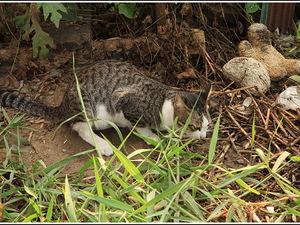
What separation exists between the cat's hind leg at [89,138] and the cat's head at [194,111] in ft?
1.95

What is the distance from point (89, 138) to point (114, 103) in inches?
13.9

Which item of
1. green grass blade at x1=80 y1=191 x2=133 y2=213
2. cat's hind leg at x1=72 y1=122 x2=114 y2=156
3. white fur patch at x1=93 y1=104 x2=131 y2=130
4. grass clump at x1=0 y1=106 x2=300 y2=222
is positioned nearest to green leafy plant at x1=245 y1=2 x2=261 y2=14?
white fur patch at x1=93 y1=104 x2=131 y2=130

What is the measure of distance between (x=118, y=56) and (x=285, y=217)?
2.25 meters

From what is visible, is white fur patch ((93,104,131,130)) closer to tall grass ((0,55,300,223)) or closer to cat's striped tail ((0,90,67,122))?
cat's striped tail ((0,90,67,122))

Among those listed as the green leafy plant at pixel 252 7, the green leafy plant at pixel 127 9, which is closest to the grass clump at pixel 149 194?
the green leafy plant at pixel 127 9

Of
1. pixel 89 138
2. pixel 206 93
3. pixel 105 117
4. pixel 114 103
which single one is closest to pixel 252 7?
pixel 206 93

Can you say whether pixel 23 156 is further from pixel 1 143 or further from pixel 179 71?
pixel 179 71

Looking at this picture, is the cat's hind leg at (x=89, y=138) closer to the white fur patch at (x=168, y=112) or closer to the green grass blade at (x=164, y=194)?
the white fur patch at (x=168, y=112)

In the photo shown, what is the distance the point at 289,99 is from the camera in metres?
3.63

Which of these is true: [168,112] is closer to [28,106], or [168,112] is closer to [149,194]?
[149,194]

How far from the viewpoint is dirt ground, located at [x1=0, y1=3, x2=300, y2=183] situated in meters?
3.50

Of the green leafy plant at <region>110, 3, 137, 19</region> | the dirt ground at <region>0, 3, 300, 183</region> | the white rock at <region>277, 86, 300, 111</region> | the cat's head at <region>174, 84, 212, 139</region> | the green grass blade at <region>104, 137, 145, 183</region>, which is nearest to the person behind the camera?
the green grass blade at <region>104, 137, 145, 183</region>

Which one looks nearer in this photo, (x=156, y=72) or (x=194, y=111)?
(x=194, y=111)

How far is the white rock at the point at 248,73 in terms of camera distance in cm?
380
